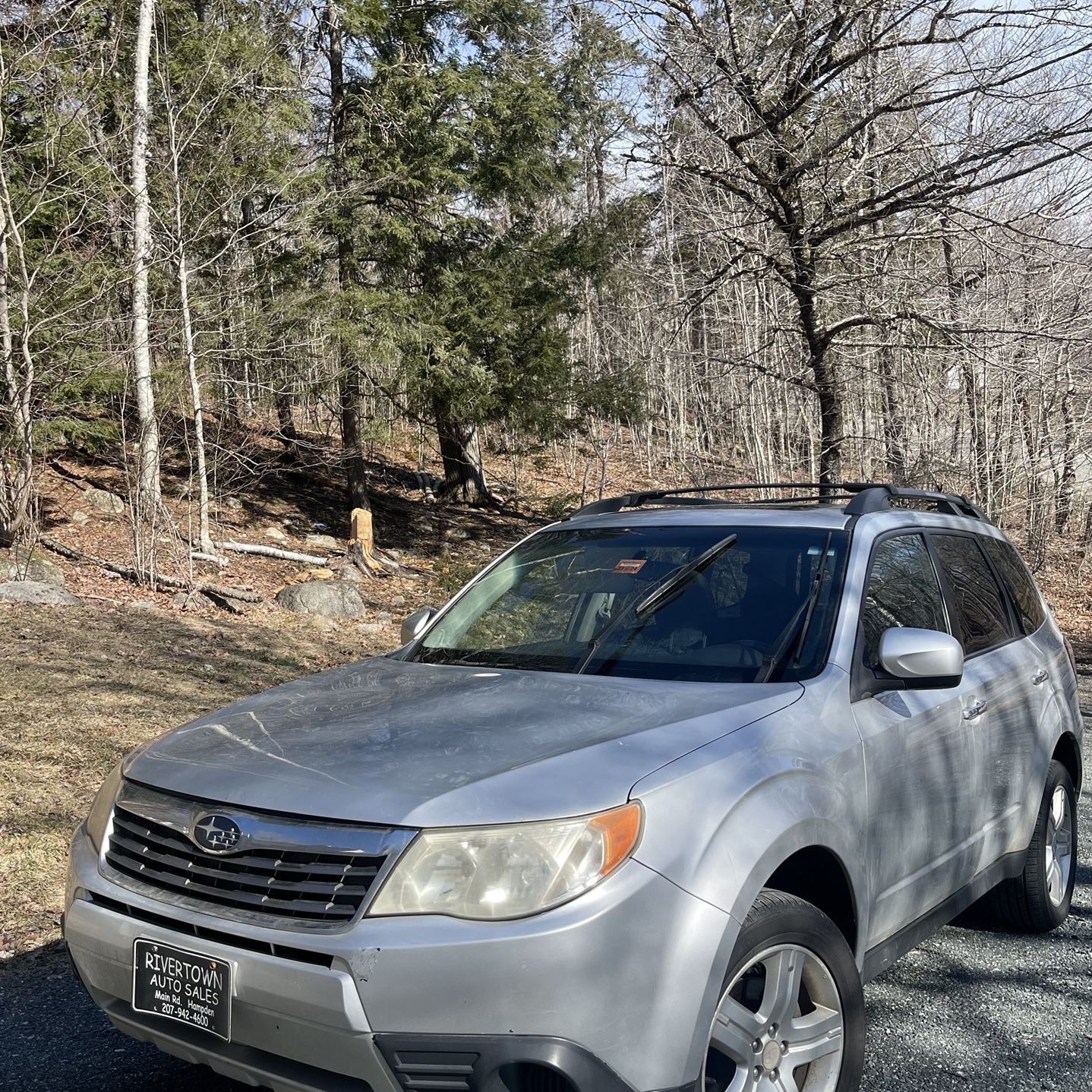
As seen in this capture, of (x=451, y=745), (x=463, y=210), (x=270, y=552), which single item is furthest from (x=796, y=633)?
(x=463, y=210)

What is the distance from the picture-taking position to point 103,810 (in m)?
3.11

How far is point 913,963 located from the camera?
4.32 meters

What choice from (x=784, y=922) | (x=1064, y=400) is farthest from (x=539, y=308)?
(x=784, y=922)

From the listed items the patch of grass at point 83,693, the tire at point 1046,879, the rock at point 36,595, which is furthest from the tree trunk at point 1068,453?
the rock at point 36,595

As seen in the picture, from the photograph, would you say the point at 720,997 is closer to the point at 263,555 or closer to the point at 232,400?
the point at 263,555

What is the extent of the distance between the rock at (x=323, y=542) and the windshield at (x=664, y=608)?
14.9 metres

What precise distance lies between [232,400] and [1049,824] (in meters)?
16.5

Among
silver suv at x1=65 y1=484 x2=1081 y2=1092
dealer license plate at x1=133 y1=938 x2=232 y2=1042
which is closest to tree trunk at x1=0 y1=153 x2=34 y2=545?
silver suv at x1=65 y1=484 x2=1081 y2=1092

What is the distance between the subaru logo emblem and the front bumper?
0.22 metres

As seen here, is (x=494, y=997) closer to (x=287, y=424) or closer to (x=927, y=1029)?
(x=927, y=1029)

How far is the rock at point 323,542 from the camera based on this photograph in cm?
1895

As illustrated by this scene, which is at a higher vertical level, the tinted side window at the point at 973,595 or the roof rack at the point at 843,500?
the roof rack at the point at 843,500

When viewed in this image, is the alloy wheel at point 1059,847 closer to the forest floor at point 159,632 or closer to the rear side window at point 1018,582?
the rear side window at point 1018,582

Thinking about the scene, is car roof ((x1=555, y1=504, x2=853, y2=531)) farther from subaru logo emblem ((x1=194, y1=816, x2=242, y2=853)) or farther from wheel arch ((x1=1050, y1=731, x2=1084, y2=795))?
subaru logo emblem ((x1=194, y1=816, x2=242, y2=853))
